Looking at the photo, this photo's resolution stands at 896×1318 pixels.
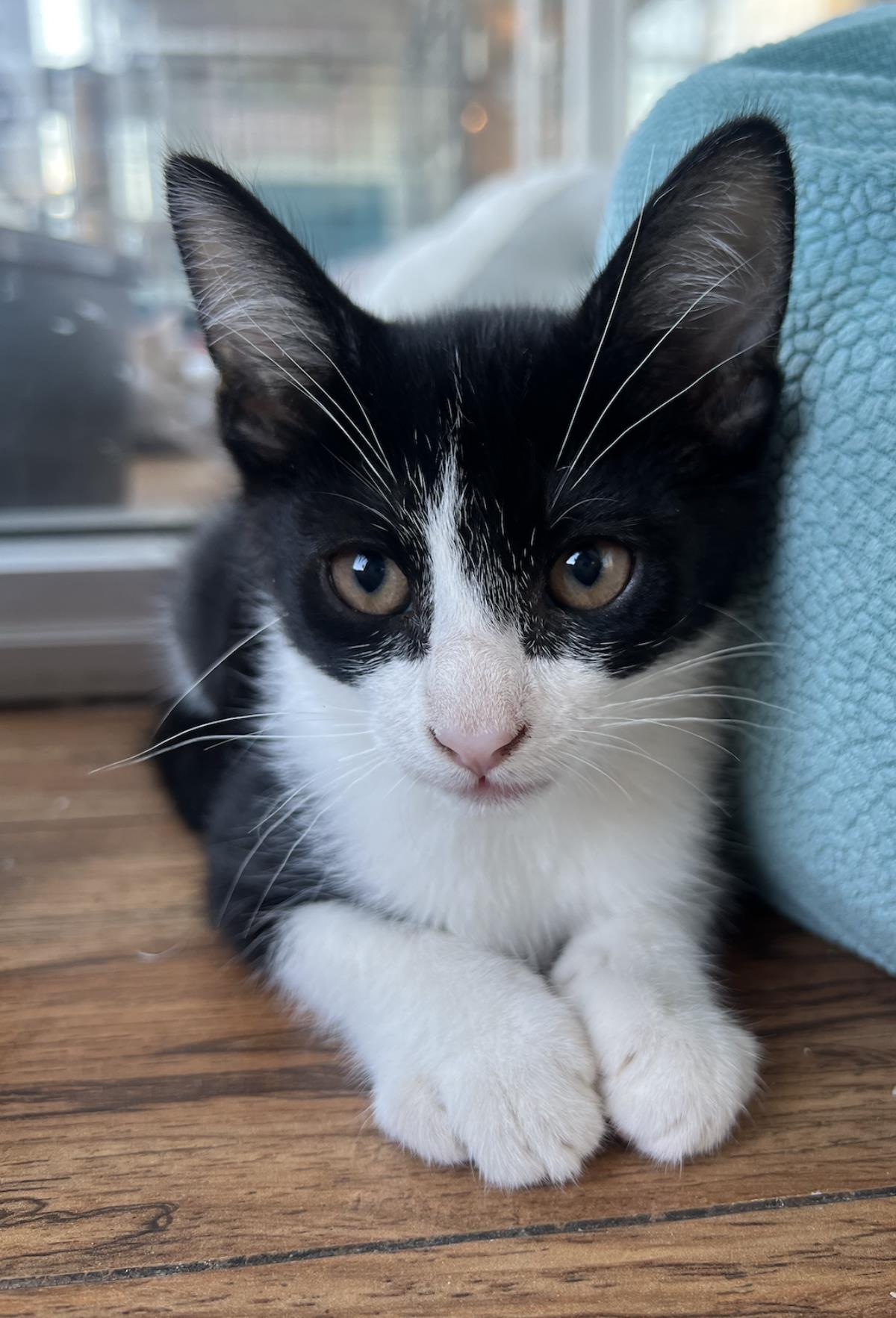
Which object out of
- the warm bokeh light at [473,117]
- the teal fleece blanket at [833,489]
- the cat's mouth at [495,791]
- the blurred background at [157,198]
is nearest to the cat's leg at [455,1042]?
the cat's mouth at [495,791]

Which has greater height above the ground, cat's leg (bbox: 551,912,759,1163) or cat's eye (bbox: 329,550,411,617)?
cat's eye (bbox: 329,550,411,617)

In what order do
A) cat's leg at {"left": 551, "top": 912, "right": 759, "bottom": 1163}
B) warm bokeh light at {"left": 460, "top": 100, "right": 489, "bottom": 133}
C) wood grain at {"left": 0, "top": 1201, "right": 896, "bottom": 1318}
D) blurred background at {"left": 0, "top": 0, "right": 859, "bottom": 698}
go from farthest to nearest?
warm bokeh light at {"left": 460, "top": 100, "right": 489, "bottom": 133} < blurred background at {"left": 0, "top": 0, "right": 859, "bottom": 698} < cat's leg at {"left": 551, "top": 912, "right": 759, "bottom": 1163} < wood grain at {"left": 0, "top": 1201, "right": 896, "bottom": 1318}

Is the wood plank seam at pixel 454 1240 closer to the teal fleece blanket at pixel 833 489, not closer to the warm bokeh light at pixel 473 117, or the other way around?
the teal fleece blanket at pixel 833 489

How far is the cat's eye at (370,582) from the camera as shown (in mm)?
811

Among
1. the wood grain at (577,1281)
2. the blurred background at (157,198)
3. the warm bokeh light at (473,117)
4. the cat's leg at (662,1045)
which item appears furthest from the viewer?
the warm bokeh light at (473,117)

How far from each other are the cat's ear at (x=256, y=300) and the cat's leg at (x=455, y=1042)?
1.42 feet

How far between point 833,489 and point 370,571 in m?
0.36

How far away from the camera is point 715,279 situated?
0.81 meters

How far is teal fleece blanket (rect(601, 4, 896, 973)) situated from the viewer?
0.78 metres

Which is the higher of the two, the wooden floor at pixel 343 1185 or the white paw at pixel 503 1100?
the white paw at pixel 503 1100

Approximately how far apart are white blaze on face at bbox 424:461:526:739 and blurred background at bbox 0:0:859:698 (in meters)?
0.87

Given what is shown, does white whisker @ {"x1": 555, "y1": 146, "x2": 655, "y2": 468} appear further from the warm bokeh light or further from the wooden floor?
the warm bokeh light

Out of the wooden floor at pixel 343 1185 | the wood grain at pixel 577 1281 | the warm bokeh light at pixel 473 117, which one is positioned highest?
the warm bokeh light at pixel 473 117

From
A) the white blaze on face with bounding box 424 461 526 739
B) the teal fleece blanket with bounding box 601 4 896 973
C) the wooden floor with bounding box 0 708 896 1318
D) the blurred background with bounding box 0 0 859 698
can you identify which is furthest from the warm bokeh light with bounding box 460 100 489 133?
the wooden floor with bounding box 0 708 896 1318
